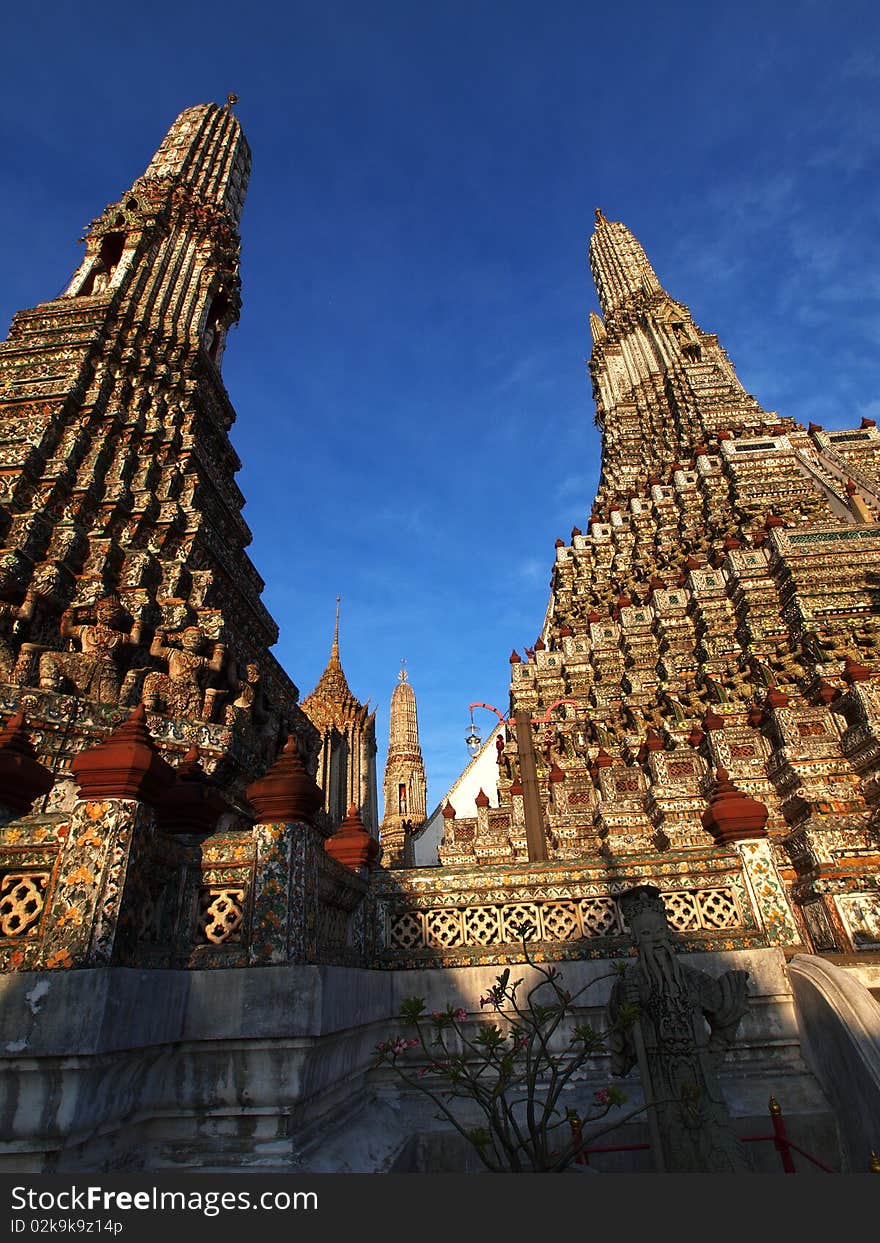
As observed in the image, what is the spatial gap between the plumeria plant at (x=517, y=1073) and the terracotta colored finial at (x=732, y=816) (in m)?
1.78

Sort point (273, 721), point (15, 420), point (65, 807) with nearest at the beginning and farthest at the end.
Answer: point (65, 807) → point (273, 721) → point (15, 420)

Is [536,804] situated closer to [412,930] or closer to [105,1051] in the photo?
[412,930]

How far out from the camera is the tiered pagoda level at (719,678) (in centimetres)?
1062

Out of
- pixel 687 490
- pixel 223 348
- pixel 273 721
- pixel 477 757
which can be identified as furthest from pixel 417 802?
pixel 273 721

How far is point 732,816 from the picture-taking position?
601 cm

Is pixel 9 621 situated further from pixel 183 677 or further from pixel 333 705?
pixel 333 705

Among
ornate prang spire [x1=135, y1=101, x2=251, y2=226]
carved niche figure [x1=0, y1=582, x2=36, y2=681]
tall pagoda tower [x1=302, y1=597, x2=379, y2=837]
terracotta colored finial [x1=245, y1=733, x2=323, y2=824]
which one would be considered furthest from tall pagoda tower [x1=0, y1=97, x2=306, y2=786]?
tall pagoda tower [x1=302, y1=597, x2=379, y2=837]

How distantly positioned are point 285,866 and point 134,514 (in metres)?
8.56

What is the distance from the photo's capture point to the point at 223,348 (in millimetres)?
18625

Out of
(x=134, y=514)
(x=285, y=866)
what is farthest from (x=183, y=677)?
(x=285, y=866)

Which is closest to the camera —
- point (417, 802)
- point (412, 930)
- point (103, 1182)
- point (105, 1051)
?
point (103, 1182)

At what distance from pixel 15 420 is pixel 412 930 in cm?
1101

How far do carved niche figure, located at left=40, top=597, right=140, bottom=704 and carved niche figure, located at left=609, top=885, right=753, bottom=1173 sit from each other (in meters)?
6.53

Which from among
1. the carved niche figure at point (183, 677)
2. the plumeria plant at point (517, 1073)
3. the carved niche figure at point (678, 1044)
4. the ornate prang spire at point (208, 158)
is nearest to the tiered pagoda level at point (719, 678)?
the plumeria plant at point (517, 1073)
